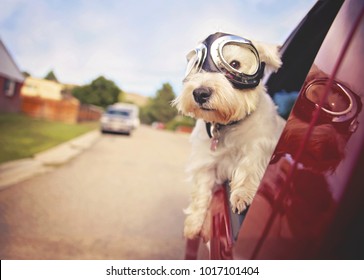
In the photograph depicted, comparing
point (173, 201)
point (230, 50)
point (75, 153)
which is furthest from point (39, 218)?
point (75, 153)

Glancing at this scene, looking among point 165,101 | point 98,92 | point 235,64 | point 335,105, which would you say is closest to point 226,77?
point 235,64

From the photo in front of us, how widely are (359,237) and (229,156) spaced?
3.28ft

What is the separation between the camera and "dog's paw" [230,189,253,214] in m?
1.54

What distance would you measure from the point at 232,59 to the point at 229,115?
286mm

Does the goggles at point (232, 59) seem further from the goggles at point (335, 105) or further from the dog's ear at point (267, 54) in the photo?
the goggles at point (335, 105)

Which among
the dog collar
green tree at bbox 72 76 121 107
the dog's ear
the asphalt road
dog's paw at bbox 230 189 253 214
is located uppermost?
the dog's ear

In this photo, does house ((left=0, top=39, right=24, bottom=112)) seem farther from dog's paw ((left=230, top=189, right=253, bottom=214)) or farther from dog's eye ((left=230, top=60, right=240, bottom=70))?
dog's paw ((left=230, top=189, right=253, bottom=214))

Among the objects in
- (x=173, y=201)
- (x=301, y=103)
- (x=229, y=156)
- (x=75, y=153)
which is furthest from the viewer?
(x=75, y=153)

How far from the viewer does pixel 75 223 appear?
3578 millimetres

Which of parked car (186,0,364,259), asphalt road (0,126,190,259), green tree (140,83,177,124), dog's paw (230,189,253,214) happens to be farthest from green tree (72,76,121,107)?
parked car (186,0,364,259)

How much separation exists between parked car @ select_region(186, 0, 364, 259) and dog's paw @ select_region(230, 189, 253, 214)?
371mm

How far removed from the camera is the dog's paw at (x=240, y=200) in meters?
1.54

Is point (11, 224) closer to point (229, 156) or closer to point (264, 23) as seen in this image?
point (229, 156)

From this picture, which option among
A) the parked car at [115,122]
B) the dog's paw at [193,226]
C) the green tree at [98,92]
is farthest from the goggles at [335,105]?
the parked car at [115,122]
